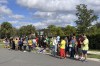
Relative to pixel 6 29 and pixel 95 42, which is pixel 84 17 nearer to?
pixel 95 42

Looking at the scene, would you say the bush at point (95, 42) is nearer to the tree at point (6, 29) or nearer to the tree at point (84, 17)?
the tree at point (84, 17)

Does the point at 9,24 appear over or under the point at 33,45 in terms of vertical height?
over

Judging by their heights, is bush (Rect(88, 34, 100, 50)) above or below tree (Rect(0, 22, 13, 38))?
below

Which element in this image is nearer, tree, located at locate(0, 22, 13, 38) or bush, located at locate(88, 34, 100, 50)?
bush, located at locate(88, 34, 100, 50)

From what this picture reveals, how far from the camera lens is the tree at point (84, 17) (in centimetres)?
3800

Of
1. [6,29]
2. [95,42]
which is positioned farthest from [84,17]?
[6,29]

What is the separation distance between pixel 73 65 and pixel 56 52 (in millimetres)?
7659

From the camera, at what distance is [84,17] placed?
38188 mm

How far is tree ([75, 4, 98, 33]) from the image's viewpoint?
38000mm

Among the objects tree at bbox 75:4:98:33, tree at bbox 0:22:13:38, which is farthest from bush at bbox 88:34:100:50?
tree at bbox 0:22:13:38

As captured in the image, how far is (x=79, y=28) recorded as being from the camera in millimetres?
39031

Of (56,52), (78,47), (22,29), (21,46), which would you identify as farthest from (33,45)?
(22,29)

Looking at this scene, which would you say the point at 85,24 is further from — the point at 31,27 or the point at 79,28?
the point at 31,27

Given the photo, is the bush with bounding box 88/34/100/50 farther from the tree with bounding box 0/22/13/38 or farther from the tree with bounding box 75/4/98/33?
the tree with bounding box 0/22/13/38
